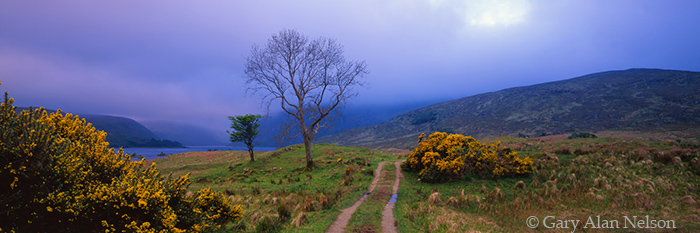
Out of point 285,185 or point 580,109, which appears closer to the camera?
point 285,185

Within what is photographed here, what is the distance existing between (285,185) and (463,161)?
37.6 ft

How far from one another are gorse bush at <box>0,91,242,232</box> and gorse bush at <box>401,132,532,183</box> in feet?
42.5

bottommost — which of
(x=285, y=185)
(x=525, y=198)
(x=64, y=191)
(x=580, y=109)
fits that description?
(x=525, y=198)

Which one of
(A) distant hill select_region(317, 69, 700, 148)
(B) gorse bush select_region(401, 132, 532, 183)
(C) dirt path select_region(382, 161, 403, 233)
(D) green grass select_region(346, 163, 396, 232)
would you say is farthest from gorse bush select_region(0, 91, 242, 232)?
(A) distant hill select_region(317, 69, 700, 148)

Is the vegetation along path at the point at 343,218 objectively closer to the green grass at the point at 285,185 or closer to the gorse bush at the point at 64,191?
the green grass at the point at 285,185

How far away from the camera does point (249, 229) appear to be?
6984 millimetres

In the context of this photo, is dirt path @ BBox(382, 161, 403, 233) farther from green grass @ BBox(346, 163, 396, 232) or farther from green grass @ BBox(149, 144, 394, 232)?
green grass @ BBox(149, 144, 394, 232)

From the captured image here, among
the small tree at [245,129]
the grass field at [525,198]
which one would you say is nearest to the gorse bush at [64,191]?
the grass field at [525,198]

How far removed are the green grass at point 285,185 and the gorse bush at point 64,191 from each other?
2513 mm

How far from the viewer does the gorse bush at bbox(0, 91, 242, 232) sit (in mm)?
3855

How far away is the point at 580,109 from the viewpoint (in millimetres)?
69562

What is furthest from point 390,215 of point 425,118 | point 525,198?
→ point 425,118

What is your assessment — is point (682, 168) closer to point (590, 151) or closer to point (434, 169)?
point (590, 151)

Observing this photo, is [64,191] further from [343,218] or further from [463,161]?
[463,161]
